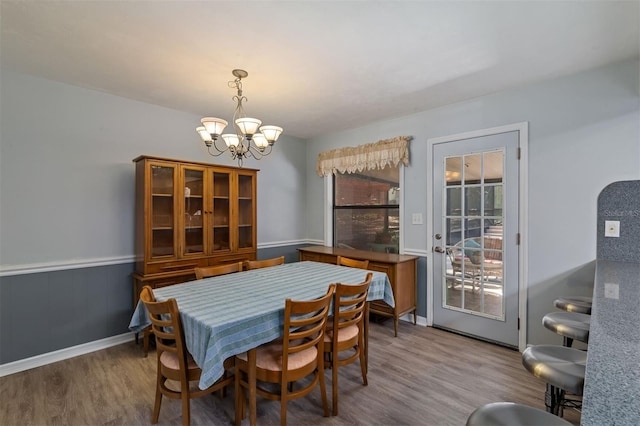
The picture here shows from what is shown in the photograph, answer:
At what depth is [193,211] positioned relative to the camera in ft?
10.6

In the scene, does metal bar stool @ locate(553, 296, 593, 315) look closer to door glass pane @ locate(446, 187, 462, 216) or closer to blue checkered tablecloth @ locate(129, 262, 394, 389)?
blue checkered tablecloth @ locate(129, 262, 394, 389)

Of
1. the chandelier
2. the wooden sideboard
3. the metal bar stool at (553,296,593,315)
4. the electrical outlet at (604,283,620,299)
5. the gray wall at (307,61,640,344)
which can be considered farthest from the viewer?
the wooden sideboard

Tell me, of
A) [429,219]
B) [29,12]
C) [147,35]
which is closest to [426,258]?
[429,219]

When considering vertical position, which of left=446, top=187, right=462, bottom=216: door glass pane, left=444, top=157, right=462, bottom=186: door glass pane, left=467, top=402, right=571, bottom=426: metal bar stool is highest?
left=444, top=157, right=462, bottom=186: door glass pane

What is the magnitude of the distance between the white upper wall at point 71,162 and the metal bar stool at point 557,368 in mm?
3434

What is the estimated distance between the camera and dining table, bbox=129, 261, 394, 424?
1505 mm

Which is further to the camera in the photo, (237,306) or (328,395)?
(328,395)

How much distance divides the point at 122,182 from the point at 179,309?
203 cm

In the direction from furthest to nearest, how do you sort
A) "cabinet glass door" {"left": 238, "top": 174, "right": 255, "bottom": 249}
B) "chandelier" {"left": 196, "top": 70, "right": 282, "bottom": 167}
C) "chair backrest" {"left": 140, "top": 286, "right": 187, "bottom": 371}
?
"cabinet glass door" {"left": 238, "top": 174, "right": 255, "bottom": 249} → "chandelier" {"left": 196, "top": 70, "right": 282, "bottom": 167} → "chair backrest" {"left": 140, "top": 286, "right": 187, "bottom": 371}

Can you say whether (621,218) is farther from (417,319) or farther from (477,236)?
(417,319)

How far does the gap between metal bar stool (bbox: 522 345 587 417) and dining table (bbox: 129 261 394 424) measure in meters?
1.15

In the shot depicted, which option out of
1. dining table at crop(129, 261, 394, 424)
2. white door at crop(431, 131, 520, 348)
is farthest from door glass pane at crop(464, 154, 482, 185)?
dining table at crop(129, 261, 394, 424)

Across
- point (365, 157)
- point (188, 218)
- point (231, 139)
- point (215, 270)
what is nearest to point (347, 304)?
point (215, 270)

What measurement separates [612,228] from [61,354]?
179 inches
